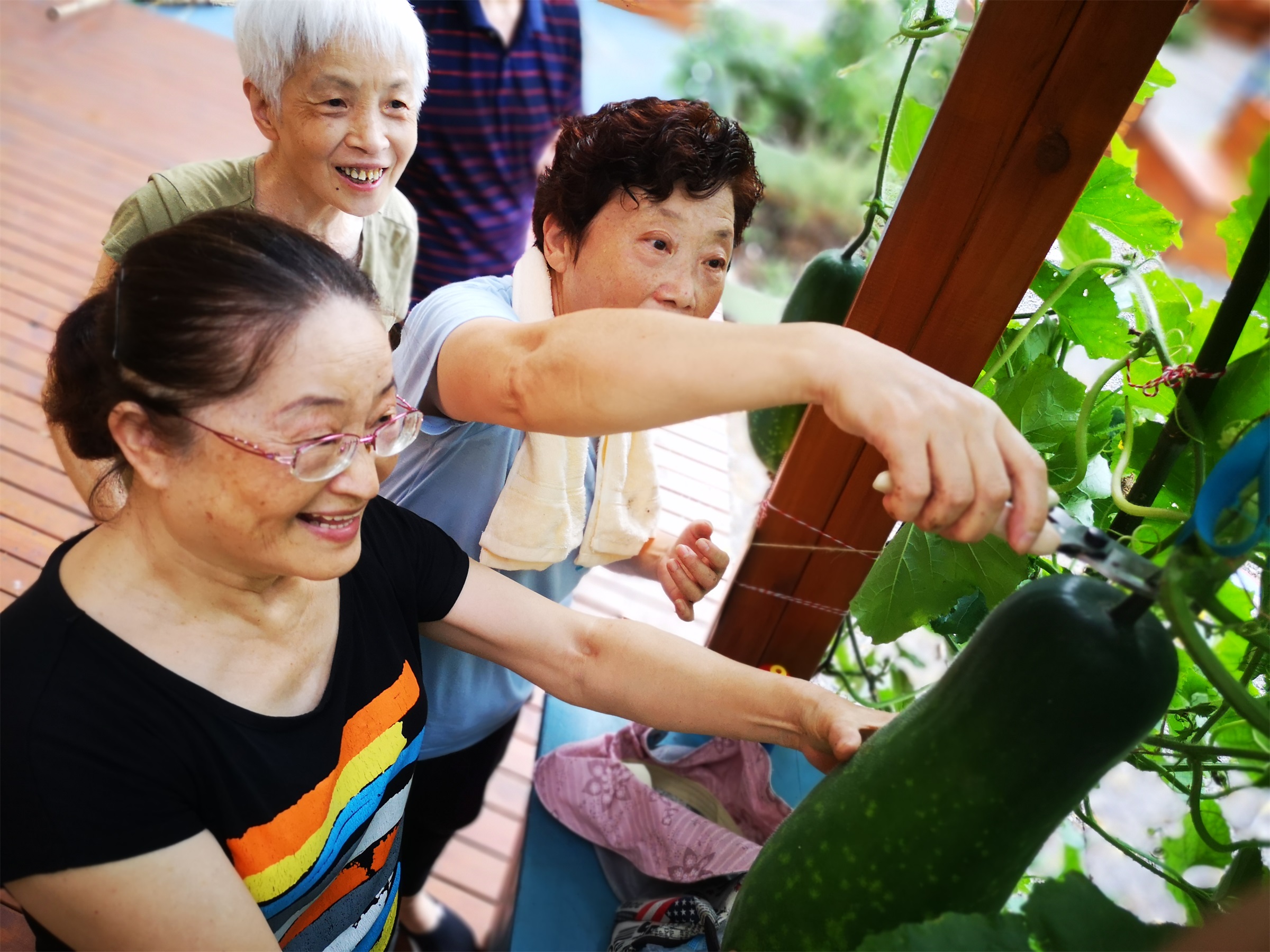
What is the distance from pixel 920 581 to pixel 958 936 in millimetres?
471

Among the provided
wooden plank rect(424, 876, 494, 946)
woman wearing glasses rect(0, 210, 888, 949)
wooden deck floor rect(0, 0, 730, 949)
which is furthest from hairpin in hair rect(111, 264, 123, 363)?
wooden plank rect(424, 876, 494, 946)

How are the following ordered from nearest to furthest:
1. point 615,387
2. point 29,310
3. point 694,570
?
point 615,387
point 694,570
point 29,310

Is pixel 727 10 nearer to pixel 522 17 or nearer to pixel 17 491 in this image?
pixel 522 17

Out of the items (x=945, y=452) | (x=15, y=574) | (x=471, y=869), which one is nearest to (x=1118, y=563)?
(x=945, y=452)

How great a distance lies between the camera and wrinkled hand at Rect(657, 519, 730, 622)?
130cm

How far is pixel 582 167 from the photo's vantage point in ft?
4.09

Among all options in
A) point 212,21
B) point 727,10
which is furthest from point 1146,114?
point 212,21

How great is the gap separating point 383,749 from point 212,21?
6730 mm

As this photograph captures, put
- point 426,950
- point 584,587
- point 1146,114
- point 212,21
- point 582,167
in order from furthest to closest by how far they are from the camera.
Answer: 1. point 1146,114
2. point 212,21
3. point 584,587
4. point 426,950
5. point 582,167

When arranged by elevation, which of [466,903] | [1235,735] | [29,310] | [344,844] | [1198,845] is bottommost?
[466,903]

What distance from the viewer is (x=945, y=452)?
74 cm

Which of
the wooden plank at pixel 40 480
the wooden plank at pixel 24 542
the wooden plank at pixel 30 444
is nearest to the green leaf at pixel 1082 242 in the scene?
the wooden plank at pixel 24 542

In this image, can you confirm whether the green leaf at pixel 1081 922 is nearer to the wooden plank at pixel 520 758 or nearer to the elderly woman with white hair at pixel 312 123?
the elderly woman with white hair at pixel 312 123

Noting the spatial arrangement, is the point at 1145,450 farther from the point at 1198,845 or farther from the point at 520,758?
the point at 520,758
